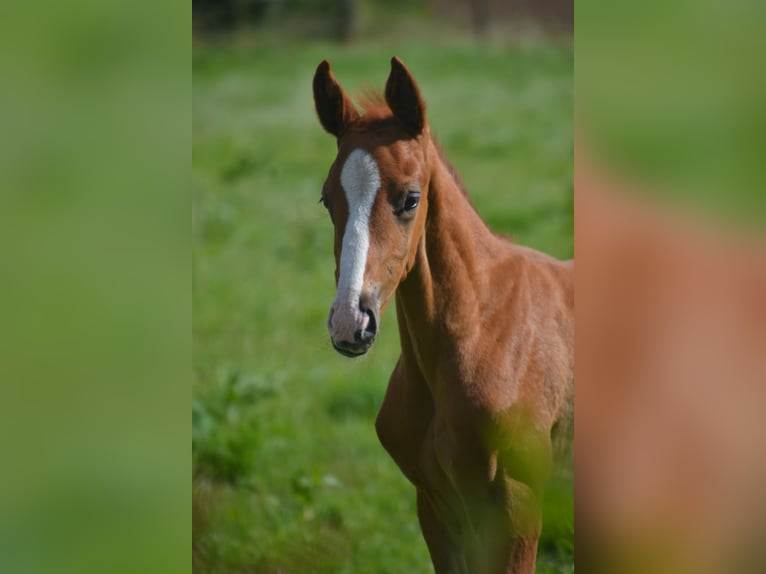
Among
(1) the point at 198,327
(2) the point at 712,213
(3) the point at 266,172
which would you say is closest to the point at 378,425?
(2) the point at 712,213

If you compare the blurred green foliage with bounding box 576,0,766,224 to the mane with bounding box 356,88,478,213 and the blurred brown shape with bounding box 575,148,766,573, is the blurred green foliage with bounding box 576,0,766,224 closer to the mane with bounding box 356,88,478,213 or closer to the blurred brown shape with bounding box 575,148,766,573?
the blurred brown shape with bounding box 575,148,766,573

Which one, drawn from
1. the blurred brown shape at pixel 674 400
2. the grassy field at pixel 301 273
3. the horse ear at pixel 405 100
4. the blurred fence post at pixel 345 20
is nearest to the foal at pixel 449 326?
the horse ear at pixel 405 100

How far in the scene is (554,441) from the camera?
174cm

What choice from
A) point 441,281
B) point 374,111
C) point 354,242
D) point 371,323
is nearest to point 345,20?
point 374,111

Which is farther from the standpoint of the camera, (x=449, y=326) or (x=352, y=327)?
(x=449, y=326)

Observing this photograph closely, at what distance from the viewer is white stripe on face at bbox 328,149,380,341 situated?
4.77ft

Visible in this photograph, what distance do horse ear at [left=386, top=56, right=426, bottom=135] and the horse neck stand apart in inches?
3.3

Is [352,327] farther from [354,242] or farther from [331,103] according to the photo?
[331,103]

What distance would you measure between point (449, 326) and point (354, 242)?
12.6 inches

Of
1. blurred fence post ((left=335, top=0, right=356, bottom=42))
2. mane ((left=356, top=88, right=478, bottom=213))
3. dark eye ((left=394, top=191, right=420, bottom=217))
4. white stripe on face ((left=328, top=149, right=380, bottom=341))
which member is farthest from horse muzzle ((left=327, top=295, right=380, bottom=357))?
blurred fence post ((left=335, top=0, right=356, bottom=42))

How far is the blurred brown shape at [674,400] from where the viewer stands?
964 millimetres

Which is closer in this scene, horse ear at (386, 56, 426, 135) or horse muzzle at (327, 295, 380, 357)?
horse muzzle at (327, 295, 380, 357)

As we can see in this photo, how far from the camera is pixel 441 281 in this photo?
1742mm

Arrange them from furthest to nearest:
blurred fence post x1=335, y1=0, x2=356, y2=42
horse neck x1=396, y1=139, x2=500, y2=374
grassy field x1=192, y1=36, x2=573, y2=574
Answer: grassy field x1=192, y1=36, x2=573, y2=574 < blurred fence post x1=335, y1=0, x2=356, y2=42 < horse neck x1=396, y1=139, x2=500, y2=374
